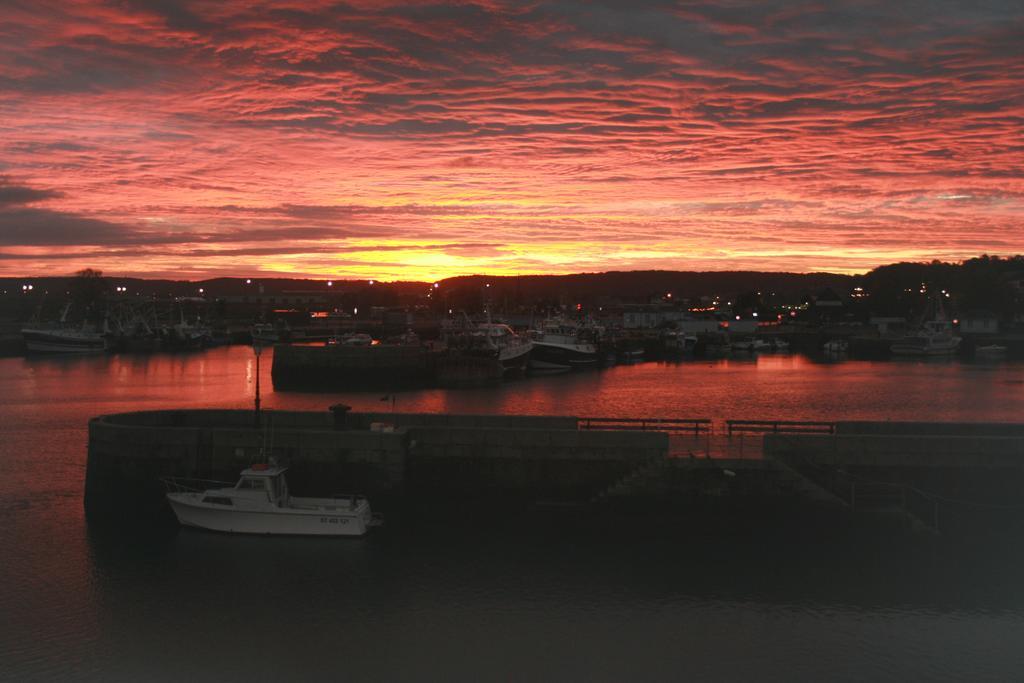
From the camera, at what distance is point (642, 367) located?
98.9 m

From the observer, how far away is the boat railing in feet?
78.0

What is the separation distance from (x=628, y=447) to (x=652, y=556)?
3.73 meters

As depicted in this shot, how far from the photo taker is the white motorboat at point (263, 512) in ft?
72.6

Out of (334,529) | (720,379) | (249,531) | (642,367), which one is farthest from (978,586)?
(642,367)

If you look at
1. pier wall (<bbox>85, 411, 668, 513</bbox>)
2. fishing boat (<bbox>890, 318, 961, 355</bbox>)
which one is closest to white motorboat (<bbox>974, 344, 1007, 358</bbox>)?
fishing boat (<bbox>890, 318, 961, 355</bbox>)

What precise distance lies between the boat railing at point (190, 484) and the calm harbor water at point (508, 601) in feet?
4.61

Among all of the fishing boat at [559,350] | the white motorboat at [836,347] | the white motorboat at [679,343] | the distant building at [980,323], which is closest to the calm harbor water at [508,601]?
the fishing boat at [559,350]

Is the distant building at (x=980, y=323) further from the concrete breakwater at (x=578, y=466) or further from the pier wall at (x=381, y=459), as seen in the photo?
the pier wall at (x=381, y=459)

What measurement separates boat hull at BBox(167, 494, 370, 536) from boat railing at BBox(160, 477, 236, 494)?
1.44m

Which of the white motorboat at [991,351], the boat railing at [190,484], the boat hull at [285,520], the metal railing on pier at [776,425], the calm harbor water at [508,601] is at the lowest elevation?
the calm harbor water at [508,601]

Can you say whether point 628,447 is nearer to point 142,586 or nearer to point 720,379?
point 142,586

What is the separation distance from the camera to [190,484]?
2436 centimetres

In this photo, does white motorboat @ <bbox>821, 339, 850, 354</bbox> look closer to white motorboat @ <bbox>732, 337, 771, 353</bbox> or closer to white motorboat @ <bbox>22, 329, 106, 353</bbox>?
white motorboat @ <bbox>732, 337, 771, 353</bbox>

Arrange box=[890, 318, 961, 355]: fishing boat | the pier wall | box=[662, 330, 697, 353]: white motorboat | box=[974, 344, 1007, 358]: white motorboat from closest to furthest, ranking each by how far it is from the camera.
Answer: the pier wall
box=[974, 344, 1007, 358]: white motorboat
box=[890, 318, 961, 355]: fishing boat
box=[662, 330, 697, 353]: white motorboat
